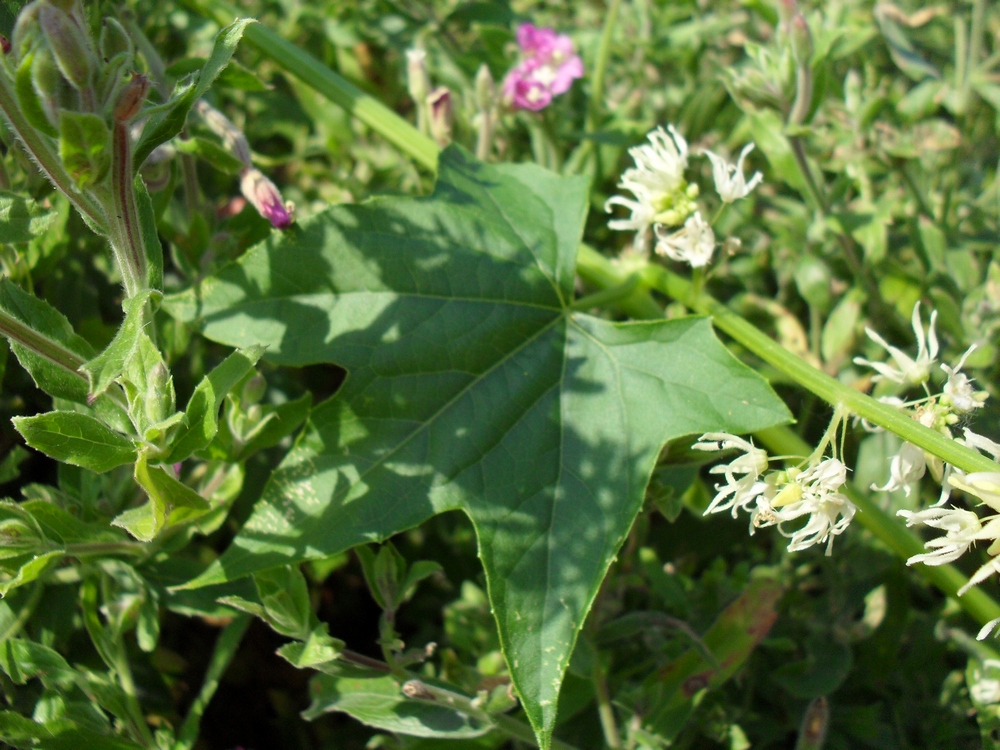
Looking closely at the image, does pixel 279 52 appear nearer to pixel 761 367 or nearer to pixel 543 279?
pixel 543 279

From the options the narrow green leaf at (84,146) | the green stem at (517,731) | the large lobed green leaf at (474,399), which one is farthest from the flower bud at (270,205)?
the green stem at (517,731)

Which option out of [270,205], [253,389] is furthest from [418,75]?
[253,389]

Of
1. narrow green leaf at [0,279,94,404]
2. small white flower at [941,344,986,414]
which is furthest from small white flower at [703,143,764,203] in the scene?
narrow green leaf at [0,279,94,404]

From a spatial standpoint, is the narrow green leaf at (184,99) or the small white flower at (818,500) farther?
the small white flower at (818,500)

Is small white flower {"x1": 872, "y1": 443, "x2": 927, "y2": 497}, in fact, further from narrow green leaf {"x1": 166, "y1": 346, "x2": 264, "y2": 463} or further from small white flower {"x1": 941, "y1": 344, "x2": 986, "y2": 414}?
narrow green leaf {"x1": 166, "y1": 346, "x2": 264, "y2": 463}

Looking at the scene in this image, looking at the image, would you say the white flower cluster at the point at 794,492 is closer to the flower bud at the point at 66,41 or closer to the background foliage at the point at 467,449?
the background foliage at the point at 467,449

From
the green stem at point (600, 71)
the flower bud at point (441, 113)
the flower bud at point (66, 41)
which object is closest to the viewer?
the flower bud at point (66, 41)
